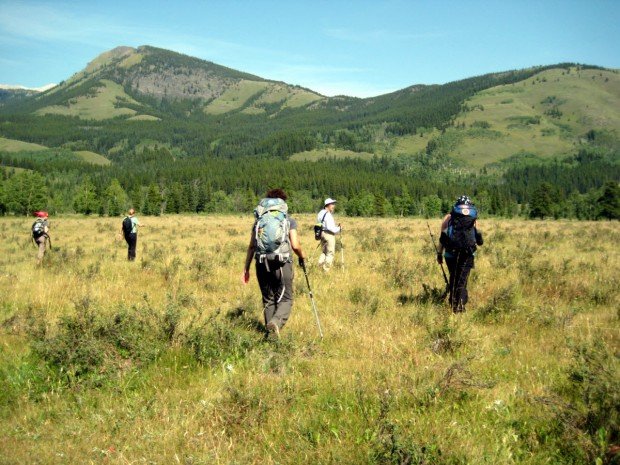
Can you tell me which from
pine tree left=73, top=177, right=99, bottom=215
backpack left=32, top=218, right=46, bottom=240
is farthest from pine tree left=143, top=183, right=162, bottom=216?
Result: backpack left=32, top=218, right=46, bottom=240

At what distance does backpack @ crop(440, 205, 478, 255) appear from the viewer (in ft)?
23.7

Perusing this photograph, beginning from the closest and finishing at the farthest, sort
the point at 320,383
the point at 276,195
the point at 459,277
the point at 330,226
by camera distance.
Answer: the point at 320,383 → the point at 276,195 → the point at 459,277 → the point at 330,226

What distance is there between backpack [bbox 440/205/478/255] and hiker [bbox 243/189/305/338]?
9.88ft

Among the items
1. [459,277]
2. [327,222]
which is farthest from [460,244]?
[327,222]

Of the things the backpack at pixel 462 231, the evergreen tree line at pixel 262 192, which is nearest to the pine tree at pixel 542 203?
the evergreen tree line at pixel 262 192

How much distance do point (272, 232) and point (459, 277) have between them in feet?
12.8

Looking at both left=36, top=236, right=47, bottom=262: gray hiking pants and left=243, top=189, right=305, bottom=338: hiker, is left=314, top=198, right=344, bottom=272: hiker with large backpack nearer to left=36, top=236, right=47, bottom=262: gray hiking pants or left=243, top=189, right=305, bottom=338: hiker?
left=243, top=189, right=305, bottom=338: hiker

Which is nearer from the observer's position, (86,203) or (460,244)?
(460,244)

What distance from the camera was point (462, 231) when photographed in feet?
23.9

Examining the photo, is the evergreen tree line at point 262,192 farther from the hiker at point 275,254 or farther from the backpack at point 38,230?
the hiker at point 275,254

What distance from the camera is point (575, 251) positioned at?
16172 millimetres

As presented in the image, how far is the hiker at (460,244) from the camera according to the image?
7246mm

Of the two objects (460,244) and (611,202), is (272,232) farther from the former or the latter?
(611,202)

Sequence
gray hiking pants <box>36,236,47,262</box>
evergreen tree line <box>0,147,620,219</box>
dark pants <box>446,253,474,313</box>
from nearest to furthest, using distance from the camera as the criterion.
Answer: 1. dark pants <box>446,253,474,313</box>
2. gray hiking pants <box>36,236,47,262</box>
3. evergreen tree line <box>0,147,620,219</box>
